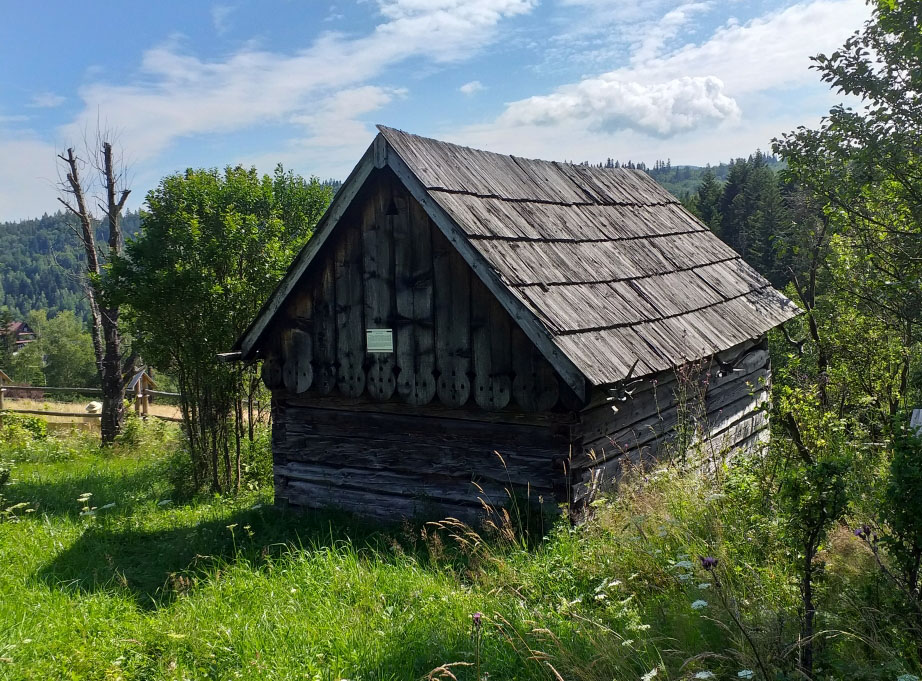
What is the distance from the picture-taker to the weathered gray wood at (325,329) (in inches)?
266

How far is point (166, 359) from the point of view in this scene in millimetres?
9680

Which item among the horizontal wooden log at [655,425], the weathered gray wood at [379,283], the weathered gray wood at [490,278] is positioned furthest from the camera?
the weathered gray wood at [379,283]

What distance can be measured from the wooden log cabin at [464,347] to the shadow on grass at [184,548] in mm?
475

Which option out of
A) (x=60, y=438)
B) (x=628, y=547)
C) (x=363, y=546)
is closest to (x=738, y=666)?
(x=628, y=547)

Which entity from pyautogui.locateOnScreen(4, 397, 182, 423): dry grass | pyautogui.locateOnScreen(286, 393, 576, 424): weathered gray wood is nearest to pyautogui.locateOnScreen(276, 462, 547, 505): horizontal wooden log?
pyautogui.locateOnScreen(286, 393, 576, 424): weathered gray wood

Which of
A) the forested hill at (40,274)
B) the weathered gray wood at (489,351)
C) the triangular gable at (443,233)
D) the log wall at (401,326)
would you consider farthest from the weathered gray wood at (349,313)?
the forested hill at (40,274)

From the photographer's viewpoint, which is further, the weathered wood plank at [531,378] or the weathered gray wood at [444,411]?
the weathered gray wood at [444,411]

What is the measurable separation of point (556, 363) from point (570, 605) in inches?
74.7

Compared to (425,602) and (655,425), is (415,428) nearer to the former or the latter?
(425,602)

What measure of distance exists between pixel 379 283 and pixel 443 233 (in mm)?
953

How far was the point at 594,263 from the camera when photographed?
7.03 meters

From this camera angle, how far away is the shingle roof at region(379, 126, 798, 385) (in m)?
5.68

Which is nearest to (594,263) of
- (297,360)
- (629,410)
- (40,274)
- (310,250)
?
(629,410)

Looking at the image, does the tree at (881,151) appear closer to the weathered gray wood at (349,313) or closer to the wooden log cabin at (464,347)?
the wooden log cabin at (464,347)
